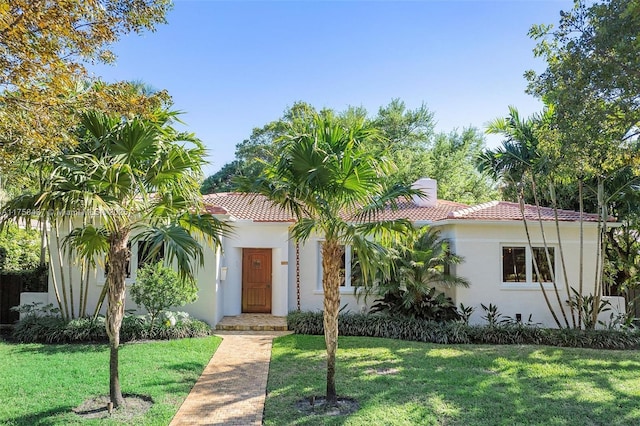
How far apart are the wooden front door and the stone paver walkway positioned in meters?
3.78

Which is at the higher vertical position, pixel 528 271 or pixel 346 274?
pixel 528 271

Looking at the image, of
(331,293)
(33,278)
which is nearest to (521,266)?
(331,293)

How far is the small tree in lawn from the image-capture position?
1209 cm

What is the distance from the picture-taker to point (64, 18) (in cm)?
577

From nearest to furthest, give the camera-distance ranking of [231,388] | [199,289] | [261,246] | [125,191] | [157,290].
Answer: [125,191]
[231,388]
[157,290]
[199,289]
[261,246]

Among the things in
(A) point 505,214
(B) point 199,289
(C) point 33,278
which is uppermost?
(A) point 505,214

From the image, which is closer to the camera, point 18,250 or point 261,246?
point 18,250

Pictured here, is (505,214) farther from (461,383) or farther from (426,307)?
(461,383)

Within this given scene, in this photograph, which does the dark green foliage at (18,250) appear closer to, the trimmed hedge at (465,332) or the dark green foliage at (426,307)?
the trimmed hedge at (465,332)

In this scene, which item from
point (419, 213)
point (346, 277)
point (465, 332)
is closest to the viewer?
point (465, 332)

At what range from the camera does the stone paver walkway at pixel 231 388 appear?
6.82m

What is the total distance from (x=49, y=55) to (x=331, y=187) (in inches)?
175

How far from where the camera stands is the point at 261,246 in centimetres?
1535

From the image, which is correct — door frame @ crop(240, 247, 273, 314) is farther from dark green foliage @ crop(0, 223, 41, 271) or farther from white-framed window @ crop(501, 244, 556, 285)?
white-framed window @ crop(501, 244, 556, 285)
